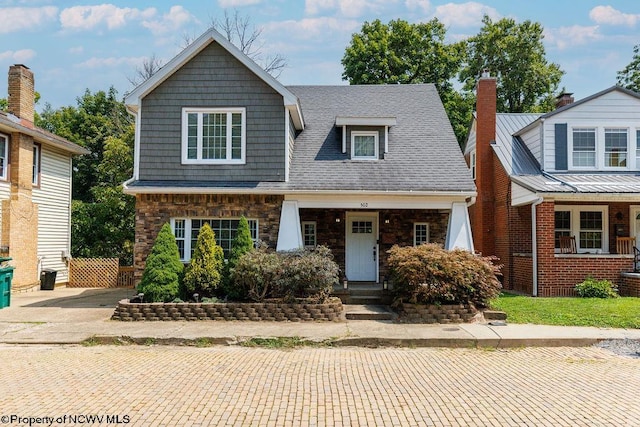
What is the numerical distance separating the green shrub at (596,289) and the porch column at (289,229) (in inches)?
332

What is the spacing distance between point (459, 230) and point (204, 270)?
7.01m

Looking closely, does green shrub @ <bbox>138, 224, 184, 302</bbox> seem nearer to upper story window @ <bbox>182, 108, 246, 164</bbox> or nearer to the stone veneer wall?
the stone veneer wall

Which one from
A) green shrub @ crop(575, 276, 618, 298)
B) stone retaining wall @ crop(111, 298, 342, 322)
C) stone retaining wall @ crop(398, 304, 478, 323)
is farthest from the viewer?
green shrub @ crop(575, 276, 618, 298)

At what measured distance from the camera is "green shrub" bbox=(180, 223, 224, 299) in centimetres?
1201

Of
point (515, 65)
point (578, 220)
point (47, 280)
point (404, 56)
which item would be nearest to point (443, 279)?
point (578, 220)

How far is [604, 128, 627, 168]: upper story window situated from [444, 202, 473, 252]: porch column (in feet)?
22.4

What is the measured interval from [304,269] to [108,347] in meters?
4.52

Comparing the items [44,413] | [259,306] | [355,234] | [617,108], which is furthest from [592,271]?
[44,413]

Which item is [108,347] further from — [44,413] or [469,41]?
[469,41]

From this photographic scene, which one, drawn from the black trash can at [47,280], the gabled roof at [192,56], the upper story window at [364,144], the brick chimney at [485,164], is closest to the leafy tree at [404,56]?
the brick chimney at [485,164]

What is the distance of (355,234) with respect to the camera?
1598 cm

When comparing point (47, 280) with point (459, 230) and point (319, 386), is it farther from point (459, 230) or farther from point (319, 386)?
point (319, 386)

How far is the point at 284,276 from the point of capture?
1156 centimetres

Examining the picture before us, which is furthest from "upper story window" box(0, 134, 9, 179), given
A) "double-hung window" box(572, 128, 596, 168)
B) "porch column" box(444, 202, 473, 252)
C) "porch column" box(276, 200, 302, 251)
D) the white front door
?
"double-hung window" box(572, 128, 596, 168)
